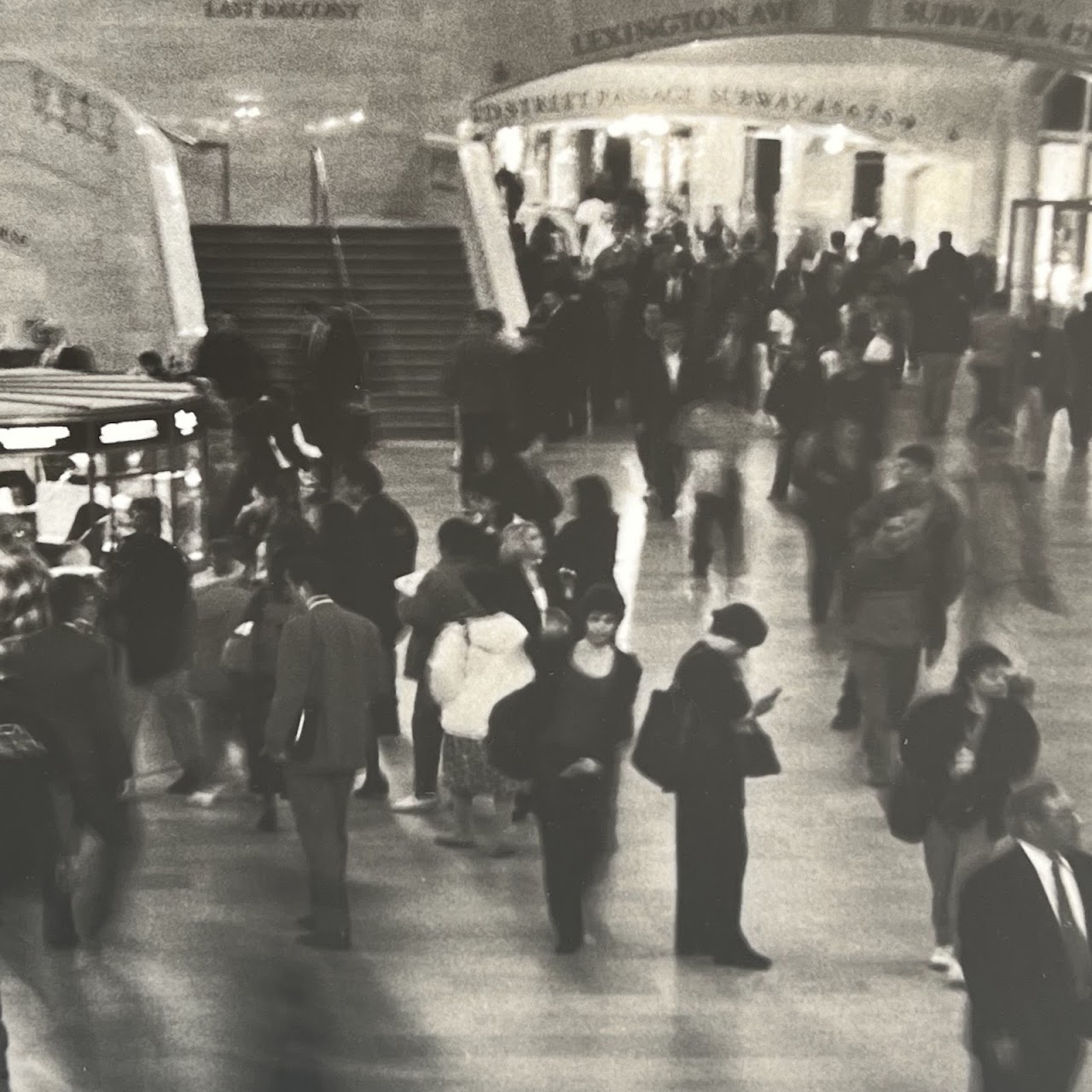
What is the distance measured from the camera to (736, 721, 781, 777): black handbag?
7.31 meters

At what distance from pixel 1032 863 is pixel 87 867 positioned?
4.13 meters

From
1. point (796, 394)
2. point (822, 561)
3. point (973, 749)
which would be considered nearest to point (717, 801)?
point (973, 749)

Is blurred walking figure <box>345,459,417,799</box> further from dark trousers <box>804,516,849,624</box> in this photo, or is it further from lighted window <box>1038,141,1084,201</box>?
lighted window <box>1038,141,1084,201</box>

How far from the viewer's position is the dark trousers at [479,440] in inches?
494

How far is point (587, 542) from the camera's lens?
9.73 meters

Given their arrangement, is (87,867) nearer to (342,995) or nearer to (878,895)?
(342,995)

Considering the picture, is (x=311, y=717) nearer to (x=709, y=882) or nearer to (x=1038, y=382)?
(x=709, y=882)

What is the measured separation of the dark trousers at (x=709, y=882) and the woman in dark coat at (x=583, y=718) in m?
0.39

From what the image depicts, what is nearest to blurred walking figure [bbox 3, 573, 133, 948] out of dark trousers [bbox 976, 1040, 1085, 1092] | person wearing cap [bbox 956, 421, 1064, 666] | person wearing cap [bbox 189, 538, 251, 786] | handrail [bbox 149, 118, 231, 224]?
person wearing cap [bbox 189, 538, 251, 786]

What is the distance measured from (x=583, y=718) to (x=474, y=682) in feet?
2.25

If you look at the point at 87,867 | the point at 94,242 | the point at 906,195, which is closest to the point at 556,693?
the point at 87,867

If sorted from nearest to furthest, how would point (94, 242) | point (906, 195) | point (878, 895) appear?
point (878, 895) < point (94, 242) < point (906, 195)

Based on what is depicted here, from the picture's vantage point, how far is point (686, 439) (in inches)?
464

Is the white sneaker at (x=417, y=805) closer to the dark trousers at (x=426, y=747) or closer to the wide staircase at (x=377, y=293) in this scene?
the dark trousers at (x=426, y=747)
